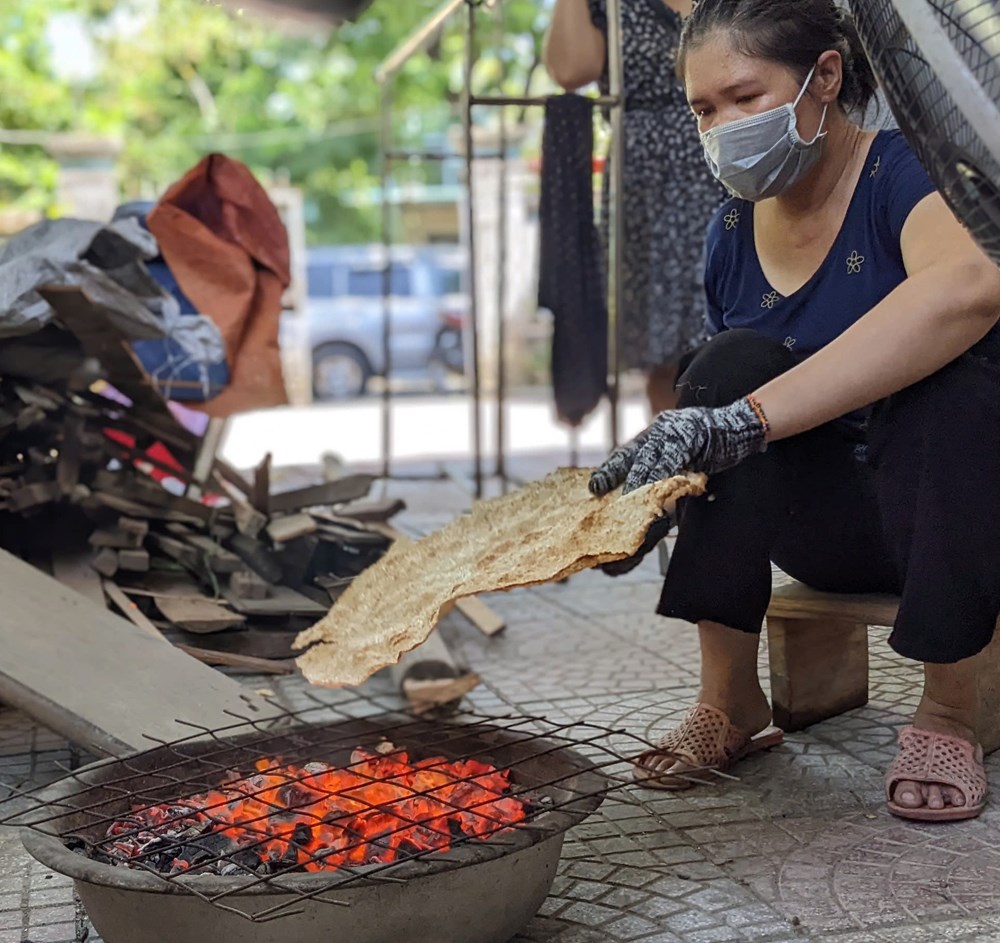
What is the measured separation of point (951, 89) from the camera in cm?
144

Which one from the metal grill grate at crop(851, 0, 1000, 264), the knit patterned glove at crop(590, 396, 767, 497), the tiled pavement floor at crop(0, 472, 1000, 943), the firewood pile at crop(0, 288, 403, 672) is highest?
the metal grill grate at crop(851, 0, 1000, 264)

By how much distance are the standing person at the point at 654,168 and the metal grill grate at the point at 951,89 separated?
9.24 feet

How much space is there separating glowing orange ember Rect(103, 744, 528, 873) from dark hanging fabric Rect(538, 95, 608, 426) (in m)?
2.75

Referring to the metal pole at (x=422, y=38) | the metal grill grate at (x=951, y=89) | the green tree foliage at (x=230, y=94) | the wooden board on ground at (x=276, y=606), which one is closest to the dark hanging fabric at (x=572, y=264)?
the metal pole at (x=422, y=38)

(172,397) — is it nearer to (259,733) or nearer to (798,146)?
(259,733)

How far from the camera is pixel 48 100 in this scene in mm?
19562

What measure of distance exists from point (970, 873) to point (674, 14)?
122 inches

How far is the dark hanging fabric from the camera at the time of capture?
180 inches

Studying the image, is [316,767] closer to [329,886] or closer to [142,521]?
[329,886]

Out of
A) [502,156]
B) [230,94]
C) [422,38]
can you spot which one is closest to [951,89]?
[422,38]

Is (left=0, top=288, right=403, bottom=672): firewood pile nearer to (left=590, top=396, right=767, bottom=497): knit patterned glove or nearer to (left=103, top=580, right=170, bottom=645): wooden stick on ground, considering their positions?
(left=103, top=580, right=170, bottom=645): wooden stick on ground

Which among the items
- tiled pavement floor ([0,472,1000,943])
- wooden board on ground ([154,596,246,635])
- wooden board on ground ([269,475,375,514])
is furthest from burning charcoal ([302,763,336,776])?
wooden board on ground ([269,475,375,514])

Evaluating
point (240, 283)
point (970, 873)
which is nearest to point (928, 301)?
point (970, 873)

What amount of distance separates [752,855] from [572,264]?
9.21ft
